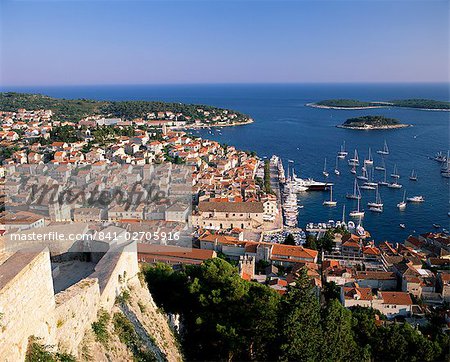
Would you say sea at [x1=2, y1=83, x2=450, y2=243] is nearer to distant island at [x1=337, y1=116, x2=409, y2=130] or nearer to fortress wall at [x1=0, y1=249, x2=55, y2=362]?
distant island at [x1=337, y1=116, x2=409, y2=130]

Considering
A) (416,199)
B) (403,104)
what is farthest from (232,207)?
(403,104)

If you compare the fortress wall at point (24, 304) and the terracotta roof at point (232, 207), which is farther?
the terracotta roof at point (232, 207)

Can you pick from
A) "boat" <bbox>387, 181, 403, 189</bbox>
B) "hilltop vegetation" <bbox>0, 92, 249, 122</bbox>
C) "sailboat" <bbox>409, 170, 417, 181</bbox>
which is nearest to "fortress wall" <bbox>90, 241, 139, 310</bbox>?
"boat" <bbox>387, 181, 403, 189</bbox>

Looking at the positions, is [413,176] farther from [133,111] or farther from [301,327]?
[133,111]

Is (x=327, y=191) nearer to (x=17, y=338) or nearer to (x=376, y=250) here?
(x=376, y=250)

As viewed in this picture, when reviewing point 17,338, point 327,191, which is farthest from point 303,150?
point 17,338

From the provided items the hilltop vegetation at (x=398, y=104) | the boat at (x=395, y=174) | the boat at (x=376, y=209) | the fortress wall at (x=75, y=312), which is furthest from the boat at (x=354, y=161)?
the hilltop vegetation at (x=398, y=104)

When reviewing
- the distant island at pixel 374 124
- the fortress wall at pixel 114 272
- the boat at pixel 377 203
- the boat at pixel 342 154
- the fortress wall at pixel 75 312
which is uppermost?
the fortress wall at pixel 75 312

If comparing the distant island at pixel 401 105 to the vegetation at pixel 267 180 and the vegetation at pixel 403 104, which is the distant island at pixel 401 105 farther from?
the vegetation at pixel 267 180
